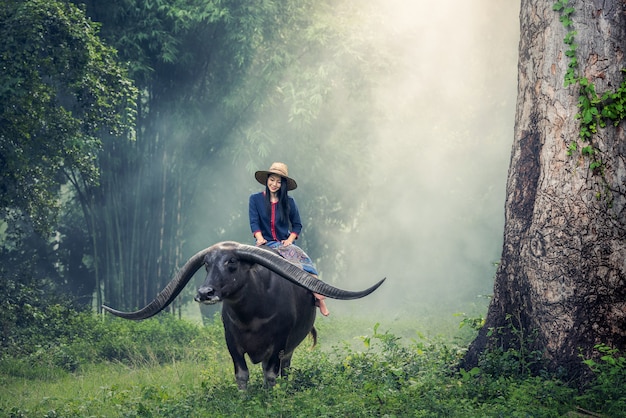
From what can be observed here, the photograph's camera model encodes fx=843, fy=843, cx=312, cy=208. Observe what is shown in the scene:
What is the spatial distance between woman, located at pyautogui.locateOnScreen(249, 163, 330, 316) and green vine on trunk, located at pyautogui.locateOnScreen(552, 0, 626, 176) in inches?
103

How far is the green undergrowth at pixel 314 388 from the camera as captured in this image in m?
6.13

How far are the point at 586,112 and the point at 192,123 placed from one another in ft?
39.0

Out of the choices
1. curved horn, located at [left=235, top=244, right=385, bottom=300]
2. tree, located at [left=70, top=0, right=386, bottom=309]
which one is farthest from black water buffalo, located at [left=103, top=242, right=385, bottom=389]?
tree, located at [left=70, top=0, right=386, bottom=309]

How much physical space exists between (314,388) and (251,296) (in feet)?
3.22

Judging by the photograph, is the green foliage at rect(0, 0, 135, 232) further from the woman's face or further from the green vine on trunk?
the green vine on trunk

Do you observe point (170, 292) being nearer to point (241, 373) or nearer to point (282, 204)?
point (241, 373)

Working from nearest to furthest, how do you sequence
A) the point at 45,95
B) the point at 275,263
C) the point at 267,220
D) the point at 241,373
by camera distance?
the point at 275,263 < the point at 241,373 < the point at 267,220 < the point at 45,95

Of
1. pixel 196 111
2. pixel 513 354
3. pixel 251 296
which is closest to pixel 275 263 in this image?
pixel 251 296

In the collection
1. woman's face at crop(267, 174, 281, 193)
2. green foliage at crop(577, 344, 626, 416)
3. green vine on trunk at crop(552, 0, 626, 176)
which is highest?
green vine on trunk at crop(552, 0, 626, 176)

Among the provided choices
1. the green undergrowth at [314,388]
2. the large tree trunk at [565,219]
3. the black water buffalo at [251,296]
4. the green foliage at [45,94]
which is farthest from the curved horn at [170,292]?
the green foliage at [45,94]

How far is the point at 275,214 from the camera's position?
8.00 m

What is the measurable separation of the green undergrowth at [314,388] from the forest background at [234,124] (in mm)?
3548

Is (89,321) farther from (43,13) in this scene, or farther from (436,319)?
(436,319)

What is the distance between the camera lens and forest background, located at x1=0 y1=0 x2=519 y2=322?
15.8 meters
